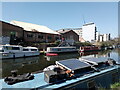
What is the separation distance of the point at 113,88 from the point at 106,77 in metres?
0.74

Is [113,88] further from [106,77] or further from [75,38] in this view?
[75,38]

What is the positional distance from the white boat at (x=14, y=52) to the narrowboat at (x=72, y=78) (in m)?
17.7

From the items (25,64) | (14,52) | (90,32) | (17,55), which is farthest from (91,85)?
(90,32)

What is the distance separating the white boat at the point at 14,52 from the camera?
2184 centimetres

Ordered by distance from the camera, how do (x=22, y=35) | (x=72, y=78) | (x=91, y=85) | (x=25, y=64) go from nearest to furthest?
(x=72, y=78)
(x=91, y=85)
(x=25, y=64)
(x=22, y=35)

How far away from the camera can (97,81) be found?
666 cm

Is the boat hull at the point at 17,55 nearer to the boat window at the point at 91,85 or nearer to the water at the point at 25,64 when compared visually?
the water at the point at 25,64

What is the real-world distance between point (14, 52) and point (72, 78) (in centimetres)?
1990

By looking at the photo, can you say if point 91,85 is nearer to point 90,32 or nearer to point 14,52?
point 14,52

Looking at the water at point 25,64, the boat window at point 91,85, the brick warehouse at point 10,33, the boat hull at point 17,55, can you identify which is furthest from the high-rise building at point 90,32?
the boat window at point 91,85

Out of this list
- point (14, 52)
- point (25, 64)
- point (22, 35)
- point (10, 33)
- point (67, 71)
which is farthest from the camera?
point (22, 35)

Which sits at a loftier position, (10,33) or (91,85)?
(10,33)

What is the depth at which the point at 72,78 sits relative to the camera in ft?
19.0

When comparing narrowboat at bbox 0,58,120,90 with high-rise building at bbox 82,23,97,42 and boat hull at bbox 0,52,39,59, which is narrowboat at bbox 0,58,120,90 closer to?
boat hull at bbox 0,52,39,59
